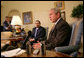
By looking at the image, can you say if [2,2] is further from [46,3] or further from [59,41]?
[59,41]

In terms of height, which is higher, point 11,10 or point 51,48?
point 11,10

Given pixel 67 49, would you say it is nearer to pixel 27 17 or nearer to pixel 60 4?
pixel 60 4

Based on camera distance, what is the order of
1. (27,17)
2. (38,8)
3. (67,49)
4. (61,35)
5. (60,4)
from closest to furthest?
(67,49) → (61,35) → (60,4) → (38,8) → (27,17)

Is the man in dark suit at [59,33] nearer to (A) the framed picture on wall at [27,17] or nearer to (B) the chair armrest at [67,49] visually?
(B) the chair armrest at [67,49]

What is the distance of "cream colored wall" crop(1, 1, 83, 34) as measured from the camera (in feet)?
17.3

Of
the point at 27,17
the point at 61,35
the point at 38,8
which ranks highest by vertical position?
the point at 38,8

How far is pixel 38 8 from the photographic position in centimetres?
618

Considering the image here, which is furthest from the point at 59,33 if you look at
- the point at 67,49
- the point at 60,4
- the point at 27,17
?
the point at 27,17

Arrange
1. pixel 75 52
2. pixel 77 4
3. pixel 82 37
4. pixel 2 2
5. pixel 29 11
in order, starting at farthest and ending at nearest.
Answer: pixel 2 2
pixel 29 11
pixel 77 4
pixel 82 37
pixel 75 52

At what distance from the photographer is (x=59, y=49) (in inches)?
66.6

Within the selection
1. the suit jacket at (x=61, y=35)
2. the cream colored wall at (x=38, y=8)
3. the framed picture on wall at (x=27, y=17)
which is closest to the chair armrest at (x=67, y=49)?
the suit jacket at (x=61, y=35)

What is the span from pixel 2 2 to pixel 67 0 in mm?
3432

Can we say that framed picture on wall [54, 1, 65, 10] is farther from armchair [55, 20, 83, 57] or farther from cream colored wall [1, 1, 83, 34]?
armchair [55, 20, 83, 57]

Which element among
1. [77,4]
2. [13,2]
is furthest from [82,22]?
[13,2]
